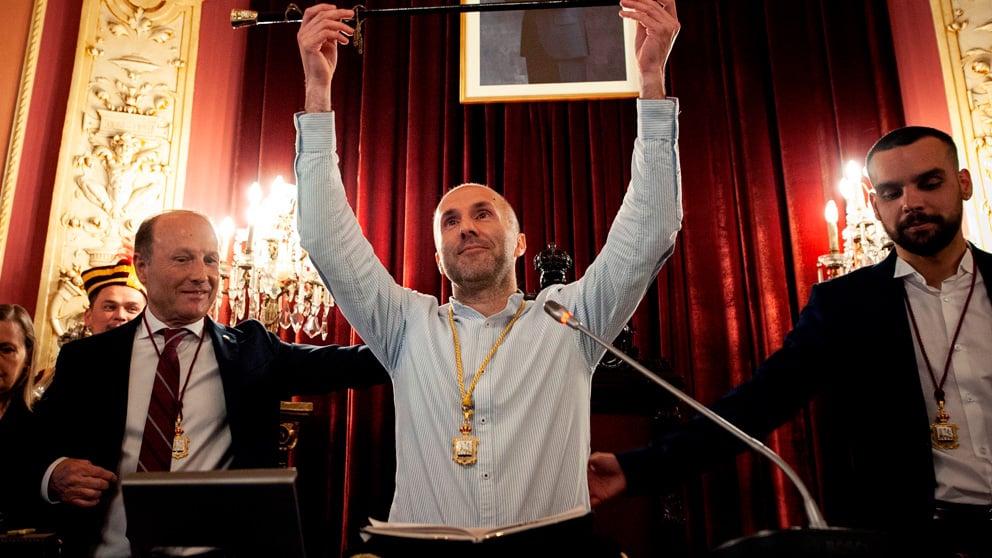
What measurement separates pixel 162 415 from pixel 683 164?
266 cm

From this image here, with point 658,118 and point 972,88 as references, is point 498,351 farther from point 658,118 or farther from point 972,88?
point 972,88

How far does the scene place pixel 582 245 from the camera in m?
3.52

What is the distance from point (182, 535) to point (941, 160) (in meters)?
1.82

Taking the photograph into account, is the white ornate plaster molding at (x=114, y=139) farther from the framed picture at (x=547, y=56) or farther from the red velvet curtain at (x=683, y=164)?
the framed picture at (x=547, y=56)

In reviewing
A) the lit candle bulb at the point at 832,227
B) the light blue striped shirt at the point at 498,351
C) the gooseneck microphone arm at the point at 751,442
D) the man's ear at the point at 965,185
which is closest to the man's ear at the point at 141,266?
the light blue striped shirt at the point at 498,351

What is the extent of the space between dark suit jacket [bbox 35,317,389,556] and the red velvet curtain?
125cm

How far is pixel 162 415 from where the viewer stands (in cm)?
182

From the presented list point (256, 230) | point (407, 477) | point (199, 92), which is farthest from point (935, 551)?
point (199, 92)

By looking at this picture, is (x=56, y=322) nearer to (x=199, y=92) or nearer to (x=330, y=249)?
(x=199, y=92)

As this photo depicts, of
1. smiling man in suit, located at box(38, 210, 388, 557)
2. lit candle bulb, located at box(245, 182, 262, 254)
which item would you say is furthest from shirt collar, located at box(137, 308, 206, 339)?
lit candle bulb, located at box(245, 182, 262, 254)

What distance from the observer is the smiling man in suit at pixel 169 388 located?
1716mm

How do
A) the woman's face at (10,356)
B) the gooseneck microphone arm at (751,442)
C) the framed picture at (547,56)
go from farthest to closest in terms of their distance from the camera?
the framed picture at (547,56), the woman's face at (10,356), the gooseneck microphone arm at (751,442)

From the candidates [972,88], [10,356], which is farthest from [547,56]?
[10,356]

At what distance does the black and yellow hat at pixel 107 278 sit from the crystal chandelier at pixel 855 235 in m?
2.84
